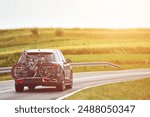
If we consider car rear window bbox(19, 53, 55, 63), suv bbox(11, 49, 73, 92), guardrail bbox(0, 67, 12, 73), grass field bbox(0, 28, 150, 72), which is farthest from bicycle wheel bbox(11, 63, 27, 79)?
grass field bbox(0, 28, 150, 72)

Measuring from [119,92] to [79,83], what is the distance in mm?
1457

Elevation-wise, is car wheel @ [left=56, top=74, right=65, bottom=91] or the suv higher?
the suv

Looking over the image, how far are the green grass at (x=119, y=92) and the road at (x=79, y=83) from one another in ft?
0.97

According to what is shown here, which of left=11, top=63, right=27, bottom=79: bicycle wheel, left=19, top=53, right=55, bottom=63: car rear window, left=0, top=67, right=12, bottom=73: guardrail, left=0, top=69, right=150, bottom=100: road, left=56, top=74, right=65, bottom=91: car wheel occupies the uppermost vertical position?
left=19, top=53, right=55, bottom=63: car rear window

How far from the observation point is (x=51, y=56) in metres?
12.0

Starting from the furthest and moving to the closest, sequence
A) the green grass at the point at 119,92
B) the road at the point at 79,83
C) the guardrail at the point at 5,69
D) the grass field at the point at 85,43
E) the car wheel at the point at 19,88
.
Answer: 1. the grass field at the point at 85,43
2. the guardrail at the point at 5,69
3. the car wheel at the point at 19,88
4. the road at the point at 79,83
5. the green grass at the point at 119,92

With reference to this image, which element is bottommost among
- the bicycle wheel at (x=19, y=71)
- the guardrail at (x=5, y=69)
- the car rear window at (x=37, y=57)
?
the guardrail at (x=5, y=69)

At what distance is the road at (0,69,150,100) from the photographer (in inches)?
469

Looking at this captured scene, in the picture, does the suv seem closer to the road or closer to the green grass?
the road

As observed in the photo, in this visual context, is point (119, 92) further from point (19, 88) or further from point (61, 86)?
point (19, 88)

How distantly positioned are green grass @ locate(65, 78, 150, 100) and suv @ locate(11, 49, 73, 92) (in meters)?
0.47

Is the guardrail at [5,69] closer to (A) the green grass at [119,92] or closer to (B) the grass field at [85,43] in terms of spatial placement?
(B) the grass field at [85,43]

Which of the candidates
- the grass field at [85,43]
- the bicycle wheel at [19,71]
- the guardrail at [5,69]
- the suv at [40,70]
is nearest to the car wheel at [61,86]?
the suv at [40,70]

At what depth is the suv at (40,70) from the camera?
11852mm
